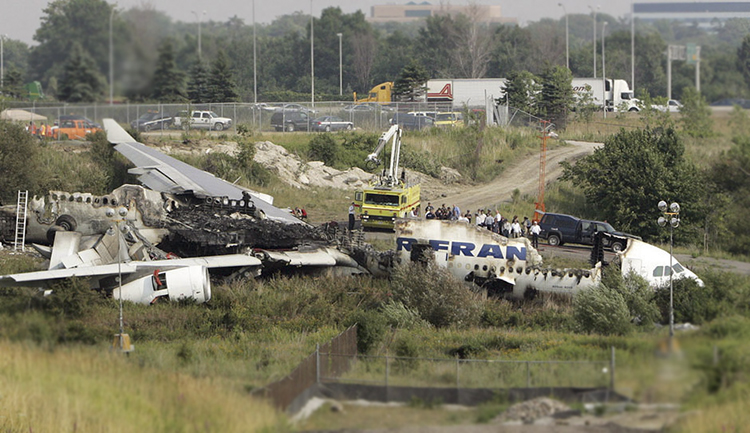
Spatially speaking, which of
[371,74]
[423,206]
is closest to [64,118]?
[423,206]

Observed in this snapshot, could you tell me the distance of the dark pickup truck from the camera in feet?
155

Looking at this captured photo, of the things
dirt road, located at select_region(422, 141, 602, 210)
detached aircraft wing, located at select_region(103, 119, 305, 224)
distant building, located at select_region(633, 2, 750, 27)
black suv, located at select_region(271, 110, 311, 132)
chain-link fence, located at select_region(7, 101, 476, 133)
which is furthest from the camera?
black suv, located at select_region(271, 110, 311, 132)

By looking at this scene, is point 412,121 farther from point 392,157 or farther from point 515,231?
point 515,231

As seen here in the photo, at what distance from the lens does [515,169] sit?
69.5 metres

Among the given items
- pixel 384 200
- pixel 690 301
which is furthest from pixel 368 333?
pixel 384 200

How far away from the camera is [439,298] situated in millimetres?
32219

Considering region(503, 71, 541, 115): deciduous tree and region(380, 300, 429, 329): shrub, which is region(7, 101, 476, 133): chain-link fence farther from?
region(380, 300, 429, 329): shrub

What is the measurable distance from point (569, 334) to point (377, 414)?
51.6ft

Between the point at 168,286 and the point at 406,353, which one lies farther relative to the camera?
the point at 168,286

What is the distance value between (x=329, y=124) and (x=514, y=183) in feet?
62.7

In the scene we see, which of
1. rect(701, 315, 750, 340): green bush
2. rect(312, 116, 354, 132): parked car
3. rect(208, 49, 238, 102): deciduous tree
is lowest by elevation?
rect(701, 315, 750, 340): green bush

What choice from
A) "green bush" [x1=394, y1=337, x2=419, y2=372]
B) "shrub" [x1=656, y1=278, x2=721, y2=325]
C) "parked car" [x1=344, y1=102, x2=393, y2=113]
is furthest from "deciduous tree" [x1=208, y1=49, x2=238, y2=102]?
"shrub" [x1=656, y1=278, x2=721, y2=325]

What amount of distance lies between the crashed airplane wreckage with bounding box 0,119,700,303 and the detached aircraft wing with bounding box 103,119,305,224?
71 centimetres

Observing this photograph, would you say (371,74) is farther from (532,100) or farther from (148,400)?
(148,400)
